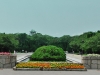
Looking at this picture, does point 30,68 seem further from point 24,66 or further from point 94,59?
point 94,59

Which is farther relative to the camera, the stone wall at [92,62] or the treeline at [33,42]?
the treeline at [33,42]

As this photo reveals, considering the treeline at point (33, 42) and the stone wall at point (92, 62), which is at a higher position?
the treeline at point (33, 42)

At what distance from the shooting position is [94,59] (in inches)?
577

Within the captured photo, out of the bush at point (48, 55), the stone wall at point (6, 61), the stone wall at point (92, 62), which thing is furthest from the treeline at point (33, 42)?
the stone wall at point (6, 61)

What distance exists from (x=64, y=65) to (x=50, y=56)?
15.0 feet

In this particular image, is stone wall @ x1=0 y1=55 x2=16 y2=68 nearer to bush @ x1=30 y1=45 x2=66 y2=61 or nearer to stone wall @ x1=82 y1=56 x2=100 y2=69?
bush @ x1=30 y1=45 x2=66 y2=61

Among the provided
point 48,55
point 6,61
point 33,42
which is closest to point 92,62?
point 48,55

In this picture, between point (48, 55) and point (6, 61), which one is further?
point (48, 55)

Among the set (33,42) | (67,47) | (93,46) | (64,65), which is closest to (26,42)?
(33,42)

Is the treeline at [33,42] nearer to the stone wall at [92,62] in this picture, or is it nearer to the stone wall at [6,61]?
the stone wall at [92,62]

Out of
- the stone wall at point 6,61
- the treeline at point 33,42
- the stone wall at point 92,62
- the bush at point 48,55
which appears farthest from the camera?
the treeline at point 33,42

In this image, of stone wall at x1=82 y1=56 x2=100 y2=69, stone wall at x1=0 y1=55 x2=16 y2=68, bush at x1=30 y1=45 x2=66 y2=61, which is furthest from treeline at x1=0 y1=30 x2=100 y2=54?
stone wall at x1=0 y1=55 x2=16 y2=68

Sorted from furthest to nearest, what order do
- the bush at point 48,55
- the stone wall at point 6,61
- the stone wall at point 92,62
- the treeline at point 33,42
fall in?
the treeline at point 33,42
the bush at point 48,55
the stone wall at point 92,62
the stone wall at point 6,61

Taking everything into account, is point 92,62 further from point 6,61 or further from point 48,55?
point 6,61
